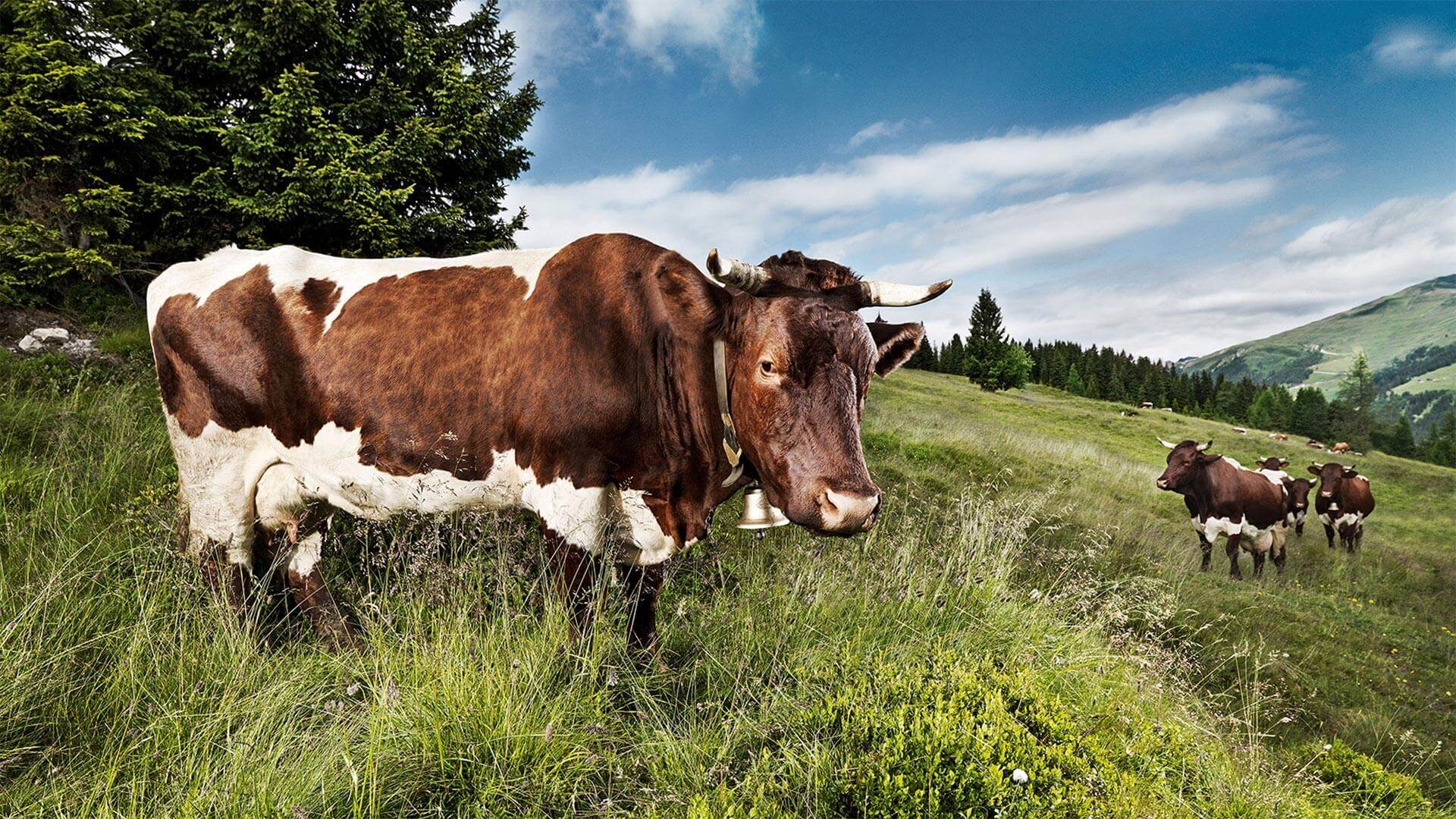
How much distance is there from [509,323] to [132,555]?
2.85 meters

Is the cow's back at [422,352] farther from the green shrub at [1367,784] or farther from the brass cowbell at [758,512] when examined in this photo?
the green shrub at [1367,784]

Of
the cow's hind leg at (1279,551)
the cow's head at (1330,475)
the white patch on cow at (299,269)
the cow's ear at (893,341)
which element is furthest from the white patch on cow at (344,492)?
the cow's head at (1330,475)

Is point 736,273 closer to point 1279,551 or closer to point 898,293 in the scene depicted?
Result: point 898,293

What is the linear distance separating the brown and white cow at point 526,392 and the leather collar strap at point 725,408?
32 mm

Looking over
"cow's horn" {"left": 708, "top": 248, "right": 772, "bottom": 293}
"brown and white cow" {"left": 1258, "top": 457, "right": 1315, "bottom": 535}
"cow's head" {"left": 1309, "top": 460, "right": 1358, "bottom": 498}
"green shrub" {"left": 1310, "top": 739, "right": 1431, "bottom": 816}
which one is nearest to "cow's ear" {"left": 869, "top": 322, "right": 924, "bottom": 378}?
"cow's horn" {"left": 708, "top": 248, "right": 772, "bottom": 293}

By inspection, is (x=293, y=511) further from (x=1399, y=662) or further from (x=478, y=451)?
(x=1399, y=662)

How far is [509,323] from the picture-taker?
11.5 ft

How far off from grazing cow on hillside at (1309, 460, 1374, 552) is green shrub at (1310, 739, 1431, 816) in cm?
1844

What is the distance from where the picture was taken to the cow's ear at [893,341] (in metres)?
3.53

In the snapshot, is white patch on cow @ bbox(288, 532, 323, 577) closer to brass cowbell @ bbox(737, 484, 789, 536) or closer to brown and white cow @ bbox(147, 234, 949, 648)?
brown and white cow @ bbox(147, 234, 949, 648)

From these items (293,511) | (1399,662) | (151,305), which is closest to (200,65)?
(151,305)

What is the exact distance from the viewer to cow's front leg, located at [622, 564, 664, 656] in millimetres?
3557

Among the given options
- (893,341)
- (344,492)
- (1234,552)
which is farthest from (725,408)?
(1234,552)

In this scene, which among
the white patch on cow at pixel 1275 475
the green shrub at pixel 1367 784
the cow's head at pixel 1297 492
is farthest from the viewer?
the cow's head at pixel 1297 492
